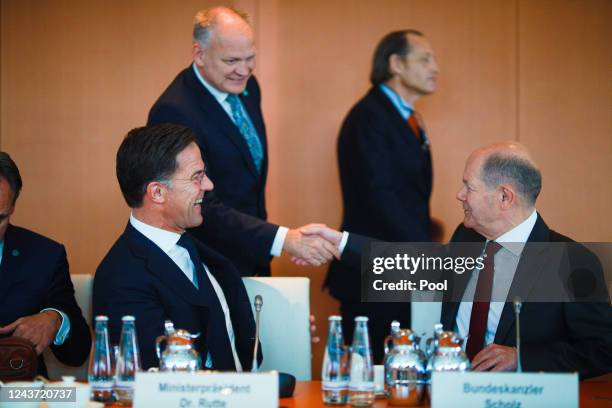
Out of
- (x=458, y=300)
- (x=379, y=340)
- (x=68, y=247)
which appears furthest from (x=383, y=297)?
(x=68, y=247)

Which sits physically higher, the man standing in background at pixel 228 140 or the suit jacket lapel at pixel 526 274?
the man standing in background at pixel 228 140

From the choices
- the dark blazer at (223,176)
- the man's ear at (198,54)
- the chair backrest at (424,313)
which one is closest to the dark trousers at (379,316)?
the dark blazer at (223,176)

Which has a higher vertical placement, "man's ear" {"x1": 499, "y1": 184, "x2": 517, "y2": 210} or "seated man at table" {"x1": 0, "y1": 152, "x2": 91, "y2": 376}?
"man's ear" {"x1": 499, "y1": 184, "x2": 517, "y2": 210}

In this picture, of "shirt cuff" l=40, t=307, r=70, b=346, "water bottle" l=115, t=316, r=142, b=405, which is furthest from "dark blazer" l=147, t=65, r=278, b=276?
"water bottle" l=115, t=316, r=142, b=405

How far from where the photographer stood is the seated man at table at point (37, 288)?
2.92 meters

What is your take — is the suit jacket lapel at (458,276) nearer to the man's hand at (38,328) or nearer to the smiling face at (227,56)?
the smiling face at (227,56)

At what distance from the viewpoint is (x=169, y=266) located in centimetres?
275

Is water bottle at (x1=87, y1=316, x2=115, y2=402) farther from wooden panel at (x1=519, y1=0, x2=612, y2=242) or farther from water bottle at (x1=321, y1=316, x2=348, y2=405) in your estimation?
wooden panel at (x1=519, y1=0, x2=612, y2=242)

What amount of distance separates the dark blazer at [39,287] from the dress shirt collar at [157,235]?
1.33 ft

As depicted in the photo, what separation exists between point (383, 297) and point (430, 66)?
121cm

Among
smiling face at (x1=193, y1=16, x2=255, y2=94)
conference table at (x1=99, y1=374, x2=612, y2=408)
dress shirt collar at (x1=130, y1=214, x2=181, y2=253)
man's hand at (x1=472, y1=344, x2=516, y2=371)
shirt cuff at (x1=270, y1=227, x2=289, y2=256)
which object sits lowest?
conference table at (x1=99, y1=374, x2=612, y2=408)

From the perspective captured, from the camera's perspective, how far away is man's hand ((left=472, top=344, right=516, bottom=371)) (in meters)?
2.45

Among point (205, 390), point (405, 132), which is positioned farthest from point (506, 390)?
point (405, 132)

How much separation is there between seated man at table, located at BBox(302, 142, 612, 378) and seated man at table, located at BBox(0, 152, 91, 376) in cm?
123
